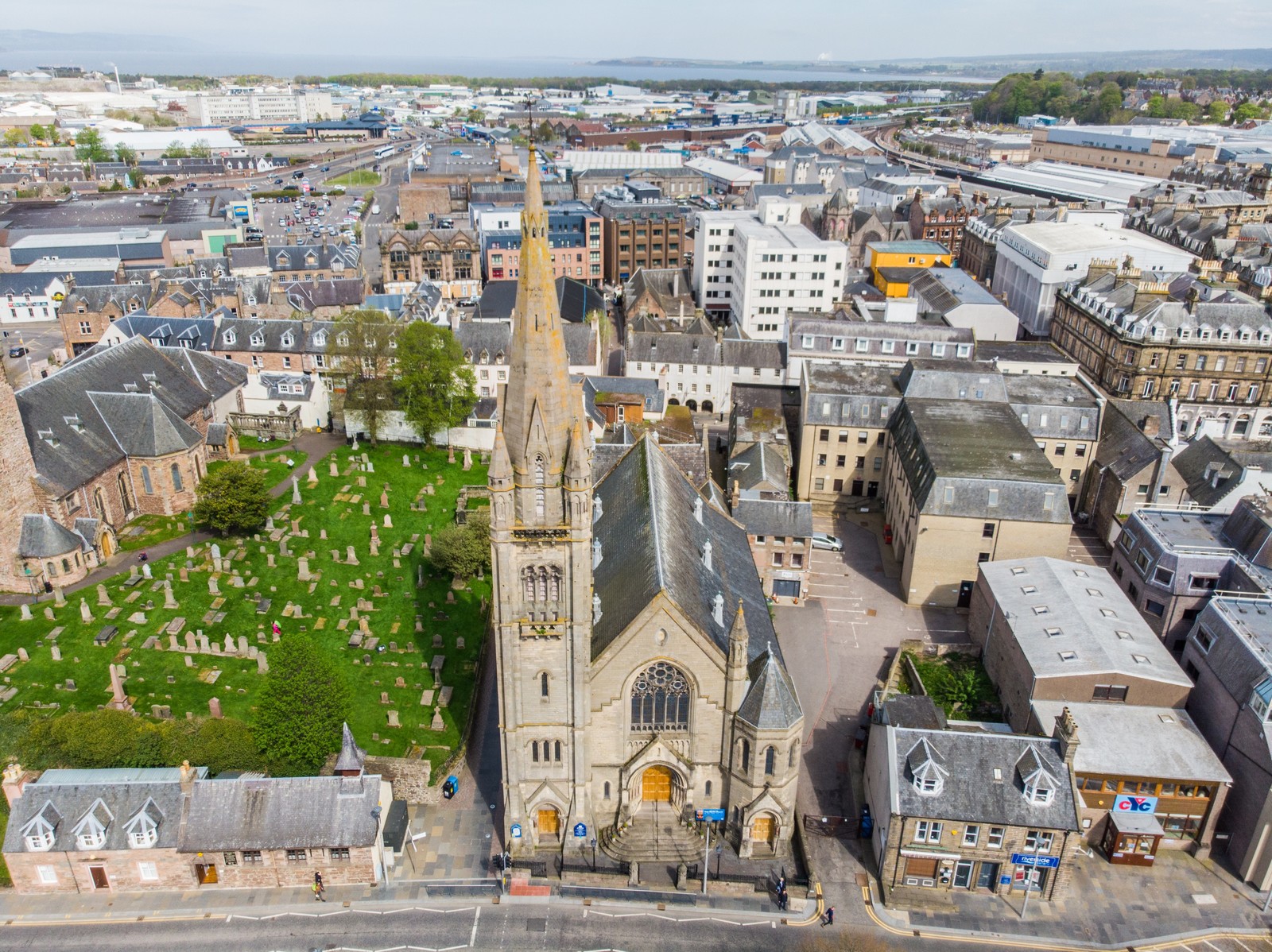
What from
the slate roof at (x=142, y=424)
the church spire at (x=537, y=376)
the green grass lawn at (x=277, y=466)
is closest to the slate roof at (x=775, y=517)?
the church spire at (x=537, y=376)

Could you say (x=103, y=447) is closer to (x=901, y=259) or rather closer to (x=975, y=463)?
(x=975, y=463)

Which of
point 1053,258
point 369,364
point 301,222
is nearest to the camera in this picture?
point 369,364

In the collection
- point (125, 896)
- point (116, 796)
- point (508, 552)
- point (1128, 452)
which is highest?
point (508, 552)

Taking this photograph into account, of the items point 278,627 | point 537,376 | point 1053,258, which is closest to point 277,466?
point 278,627

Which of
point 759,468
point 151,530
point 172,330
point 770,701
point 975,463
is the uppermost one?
point 975,463

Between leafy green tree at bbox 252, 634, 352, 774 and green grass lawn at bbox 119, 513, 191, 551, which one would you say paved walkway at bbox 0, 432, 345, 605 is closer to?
green grass lawn at bbox 119, 513, 191, 551

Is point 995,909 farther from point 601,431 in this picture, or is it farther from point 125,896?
point 601,431

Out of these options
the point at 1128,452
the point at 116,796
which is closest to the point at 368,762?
the point at 116,796
